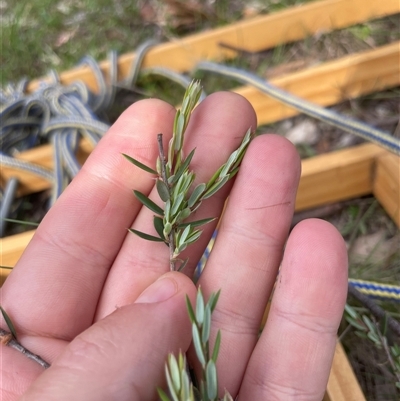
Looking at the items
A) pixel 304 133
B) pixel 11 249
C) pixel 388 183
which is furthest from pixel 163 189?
pixel 304 133

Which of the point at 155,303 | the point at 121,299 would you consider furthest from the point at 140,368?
the point at 121,299

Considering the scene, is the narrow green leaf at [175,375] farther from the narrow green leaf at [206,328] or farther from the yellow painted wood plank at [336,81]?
the yellow painted wood plank at [336,81]

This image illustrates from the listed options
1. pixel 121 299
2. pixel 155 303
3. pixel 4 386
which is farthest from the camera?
pixel 121 299

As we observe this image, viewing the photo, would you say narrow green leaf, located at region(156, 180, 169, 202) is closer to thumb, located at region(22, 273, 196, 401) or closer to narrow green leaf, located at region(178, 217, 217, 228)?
narrow green leaf, located at region(178, 217, 217, 228)

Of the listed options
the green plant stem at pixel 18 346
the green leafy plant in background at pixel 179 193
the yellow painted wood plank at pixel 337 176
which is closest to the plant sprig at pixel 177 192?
the green leafy plant in background at pixel 179 193

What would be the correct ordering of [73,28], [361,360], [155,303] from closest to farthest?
[155,303] < [361,360] < [73,28]

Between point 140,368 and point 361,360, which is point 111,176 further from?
point 361,360

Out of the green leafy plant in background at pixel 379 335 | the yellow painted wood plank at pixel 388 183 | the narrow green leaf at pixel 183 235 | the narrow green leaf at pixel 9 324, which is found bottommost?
the green leafy plant in background at pixel 379 335
